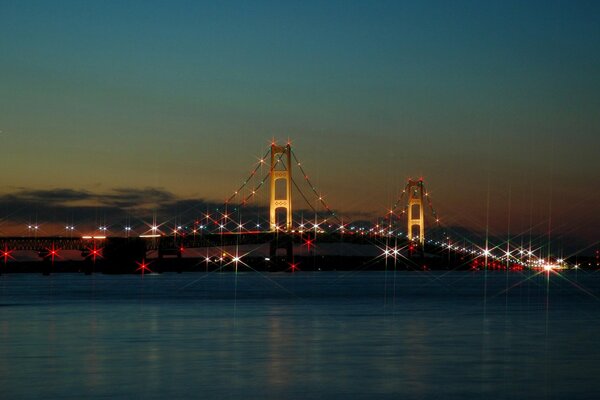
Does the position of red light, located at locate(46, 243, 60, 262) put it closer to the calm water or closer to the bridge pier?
the bridge pier

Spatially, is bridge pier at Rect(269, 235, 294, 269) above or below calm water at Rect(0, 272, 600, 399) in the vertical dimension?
above

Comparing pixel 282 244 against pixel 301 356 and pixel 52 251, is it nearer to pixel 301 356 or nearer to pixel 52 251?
pixel 52 251

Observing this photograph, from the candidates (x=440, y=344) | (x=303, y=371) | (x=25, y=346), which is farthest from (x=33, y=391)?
(x=440, y=344)

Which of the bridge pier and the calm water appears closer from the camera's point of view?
the calm water

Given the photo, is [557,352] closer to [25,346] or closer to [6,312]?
[25,346]

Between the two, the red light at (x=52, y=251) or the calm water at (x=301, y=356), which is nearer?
the calm water at (x=301, y=356)

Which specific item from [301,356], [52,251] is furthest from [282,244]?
[301,356]

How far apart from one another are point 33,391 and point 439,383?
20.3ft

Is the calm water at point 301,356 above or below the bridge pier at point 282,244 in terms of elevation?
below

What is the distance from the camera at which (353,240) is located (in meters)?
112

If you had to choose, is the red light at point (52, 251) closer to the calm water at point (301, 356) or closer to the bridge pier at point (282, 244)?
the bridge pier at point (282, 244)

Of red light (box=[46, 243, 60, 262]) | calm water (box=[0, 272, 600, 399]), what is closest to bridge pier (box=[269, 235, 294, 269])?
red light (box=[46, 243, 60, 262])

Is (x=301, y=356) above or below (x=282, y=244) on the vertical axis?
below

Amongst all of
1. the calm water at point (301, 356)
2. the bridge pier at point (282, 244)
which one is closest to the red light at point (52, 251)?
the bridge pier at point (282, 244)
